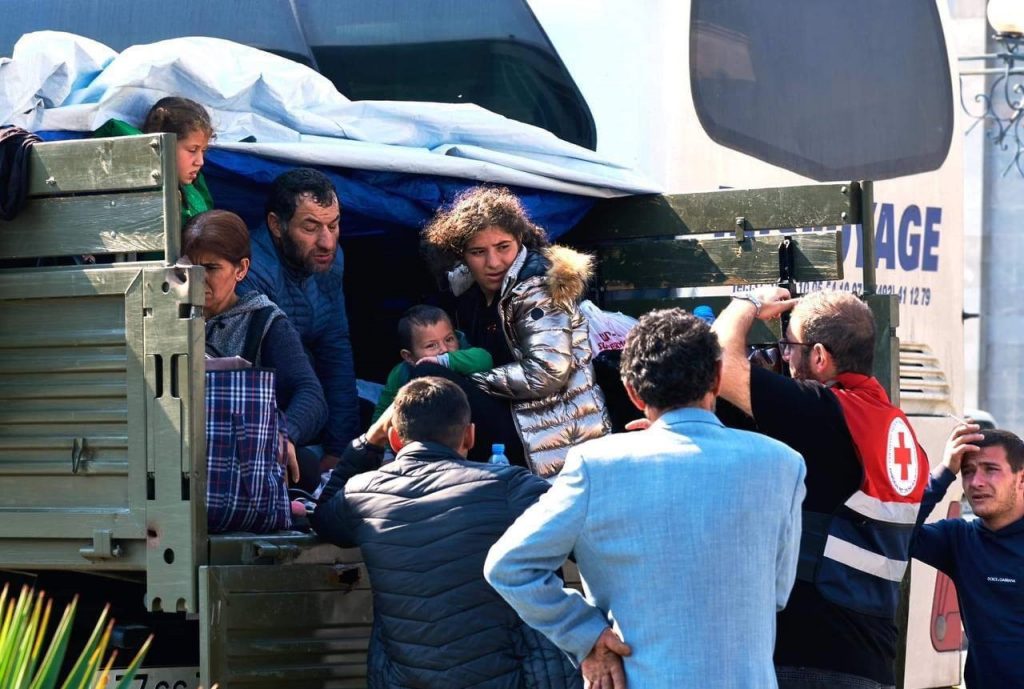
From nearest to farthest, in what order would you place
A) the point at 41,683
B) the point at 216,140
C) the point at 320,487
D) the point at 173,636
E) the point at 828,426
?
the point at 41,683 < the point at 828,426 < the point at 173,636 < the point at 320,487 < the point at 216,140

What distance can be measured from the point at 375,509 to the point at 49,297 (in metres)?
1.02

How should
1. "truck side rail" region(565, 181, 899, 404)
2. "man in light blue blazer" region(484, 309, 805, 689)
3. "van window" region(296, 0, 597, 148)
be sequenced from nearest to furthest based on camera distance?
"man in light blue blazer" region(484, 309, 805, 689), "truck side rail" region(565, 181, 899, 404), "van window" region(296, 0, 597, 148)

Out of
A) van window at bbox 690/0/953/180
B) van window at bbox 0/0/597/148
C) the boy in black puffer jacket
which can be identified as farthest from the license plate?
van window at bbox 690/0/953/180

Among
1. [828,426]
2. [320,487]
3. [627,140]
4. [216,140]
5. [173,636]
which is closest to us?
[828,426]

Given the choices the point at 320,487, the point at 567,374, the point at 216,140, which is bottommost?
the point at 320,487

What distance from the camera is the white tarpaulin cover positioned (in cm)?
495

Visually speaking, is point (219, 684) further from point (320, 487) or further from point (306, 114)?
point (306, 114)

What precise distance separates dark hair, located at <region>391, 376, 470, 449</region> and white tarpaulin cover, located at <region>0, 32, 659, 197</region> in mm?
1394

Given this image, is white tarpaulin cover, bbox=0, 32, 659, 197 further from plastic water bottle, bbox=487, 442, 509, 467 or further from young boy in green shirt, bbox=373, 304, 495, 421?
plastic water bottle, bbox=487, 442, 509, 467

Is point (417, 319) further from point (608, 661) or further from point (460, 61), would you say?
point (608, 661)

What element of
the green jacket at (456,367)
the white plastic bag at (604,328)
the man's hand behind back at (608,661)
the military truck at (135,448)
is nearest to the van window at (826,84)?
the white plastic bag at (604,328)

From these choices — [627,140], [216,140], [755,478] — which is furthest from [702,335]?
[627,140]

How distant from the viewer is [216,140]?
17.2 ft

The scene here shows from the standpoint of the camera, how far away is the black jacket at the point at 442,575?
391cm
